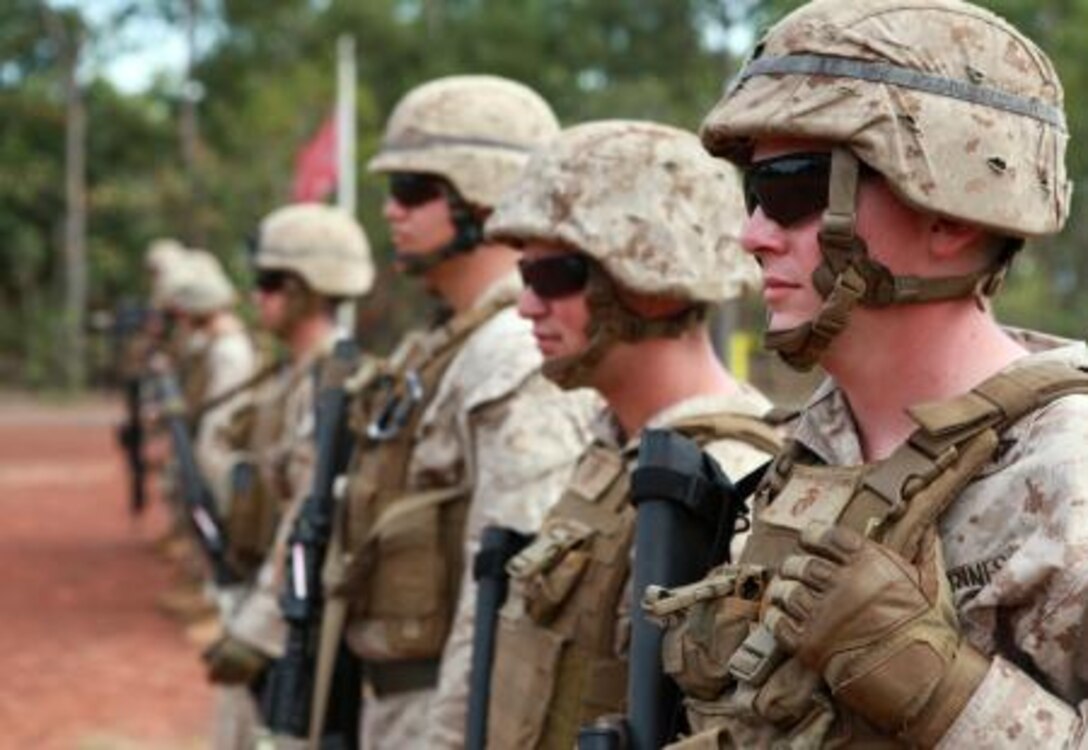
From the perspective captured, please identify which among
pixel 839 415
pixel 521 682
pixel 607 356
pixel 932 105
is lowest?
pixel 521 682

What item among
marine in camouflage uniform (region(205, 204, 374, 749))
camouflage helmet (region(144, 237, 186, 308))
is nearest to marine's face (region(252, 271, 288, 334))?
marine in camouflage uniform (region(205, 204, 374, 749))

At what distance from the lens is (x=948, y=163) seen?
6.89 ft

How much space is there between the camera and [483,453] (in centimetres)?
372

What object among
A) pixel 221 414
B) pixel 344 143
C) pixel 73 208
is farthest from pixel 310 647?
pixel 73 208

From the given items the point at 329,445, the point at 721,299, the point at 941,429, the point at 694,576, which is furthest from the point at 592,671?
the point at 329,445

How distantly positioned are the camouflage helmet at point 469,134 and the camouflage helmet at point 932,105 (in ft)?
7.26

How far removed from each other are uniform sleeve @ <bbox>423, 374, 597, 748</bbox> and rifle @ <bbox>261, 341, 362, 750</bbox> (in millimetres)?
794

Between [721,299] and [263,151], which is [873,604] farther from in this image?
[263,151]

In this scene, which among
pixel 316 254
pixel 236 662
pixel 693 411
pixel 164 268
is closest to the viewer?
pixel 693 411

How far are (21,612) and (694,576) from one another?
398 inches

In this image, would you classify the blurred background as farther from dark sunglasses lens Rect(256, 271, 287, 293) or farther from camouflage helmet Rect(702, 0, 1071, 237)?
camouflage helmet Rect(702, 0, 1071, 237)

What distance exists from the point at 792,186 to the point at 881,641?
577 millimetres

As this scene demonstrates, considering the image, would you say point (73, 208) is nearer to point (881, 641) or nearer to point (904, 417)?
point (904, 417)

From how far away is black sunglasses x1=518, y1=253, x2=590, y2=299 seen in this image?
329 centimetres
